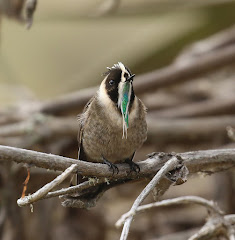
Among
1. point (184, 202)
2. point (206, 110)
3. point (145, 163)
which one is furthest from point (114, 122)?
point (206, 110)

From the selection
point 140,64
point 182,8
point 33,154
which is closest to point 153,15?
point 182,8

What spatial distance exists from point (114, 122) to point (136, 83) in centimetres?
148

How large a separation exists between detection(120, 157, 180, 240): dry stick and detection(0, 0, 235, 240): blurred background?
13.6 inches

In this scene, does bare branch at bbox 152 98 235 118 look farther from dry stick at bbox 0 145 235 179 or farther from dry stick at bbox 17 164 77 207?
dry stick at bbox 17 164 77 207

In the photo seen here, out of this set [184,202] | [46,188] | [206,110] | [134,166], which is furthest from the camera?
[206,110]

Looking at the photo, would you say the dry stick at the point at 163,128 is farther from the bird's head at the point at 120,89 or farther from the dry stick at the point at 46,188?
the dry stick at the point at 46,188

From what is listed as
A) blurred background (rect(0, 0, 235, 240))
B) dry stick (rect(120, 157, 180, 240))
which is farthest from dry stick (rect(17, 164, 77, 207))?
blurred background (rect(0, 0, 235, 240))

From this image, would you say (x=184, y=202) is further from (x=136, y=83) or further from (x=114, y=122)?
(x=136, y=83)

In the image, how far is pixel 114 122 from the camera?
2139mm

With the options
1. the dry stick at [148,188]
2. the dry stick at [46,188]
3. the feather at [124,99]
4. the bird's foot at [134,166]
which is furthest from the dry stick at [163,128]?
the dry stick at [46,188]

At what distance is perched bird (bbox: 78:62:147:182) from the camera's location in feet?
6.72

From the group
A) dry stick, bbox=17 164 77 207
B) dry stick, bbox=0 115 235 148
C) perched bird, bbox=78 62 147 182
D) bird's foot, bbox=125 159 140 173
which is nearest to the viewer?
dry stick, bbox=17 164 77 207

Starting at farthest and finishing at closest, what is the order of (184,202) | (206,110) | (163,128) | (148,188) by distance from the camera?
1. (206,110)
2. (163,128)
3. (184,202)
4. (148,188)

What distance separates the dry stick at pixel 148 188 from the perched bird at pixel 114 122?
238 mm
